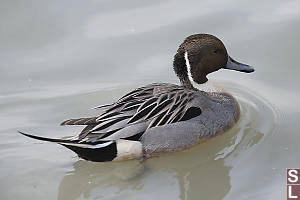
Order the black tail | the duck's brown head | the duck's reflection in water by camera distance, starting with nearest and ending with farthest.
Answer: the duck's reflection in water
the black tail
the duck's brown head

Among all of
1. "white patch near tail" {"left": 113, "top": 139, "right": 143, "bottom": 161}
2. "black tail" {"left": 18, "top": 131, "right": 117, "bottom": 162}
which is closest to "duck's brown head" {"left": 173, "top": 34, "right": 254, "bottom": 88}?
"white patch near tail" {"left": 113, "top": 139, "right": 143, "bottom": 161}

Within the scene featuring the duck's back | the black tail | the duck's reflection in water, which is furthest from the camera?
the duck's back

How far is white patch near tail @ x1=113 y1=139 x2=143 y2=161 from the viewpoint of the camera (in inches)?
226

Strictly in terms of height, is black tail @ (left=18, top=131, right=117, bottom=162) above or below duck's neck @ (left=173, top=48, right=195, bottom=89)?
below

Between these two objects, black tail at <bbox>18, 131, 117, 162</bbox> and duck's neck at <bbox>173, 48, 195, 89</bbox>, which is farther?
duck's neck at <bbox>173, 48, 195, 89</bbox>

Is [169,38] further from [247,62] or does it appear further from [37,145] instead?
[37,145]

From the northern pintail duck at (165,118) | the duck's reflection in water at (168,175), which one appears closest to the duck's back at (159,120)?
the northern pintail duck at (165,118)

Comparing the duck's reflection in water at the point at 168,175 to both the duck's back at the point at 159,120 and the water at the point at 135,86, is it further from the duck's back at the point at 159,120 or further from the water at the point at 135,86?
the duck's back at the point at 159,120

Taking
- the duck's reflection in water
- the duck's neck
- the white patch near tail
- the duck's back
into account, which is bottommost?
the duck's reflection in water

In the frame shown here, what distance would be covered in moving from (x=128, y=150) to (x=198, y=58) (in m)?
1.31

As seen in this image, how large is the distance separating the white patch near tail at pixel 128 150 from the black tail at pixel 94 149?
0.16ft

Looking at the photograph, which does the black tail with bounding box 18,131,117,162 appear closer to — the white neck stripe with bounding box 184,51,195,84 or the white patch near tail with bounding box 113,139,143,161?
the white patch near tail with bounding box 113,139,143,161

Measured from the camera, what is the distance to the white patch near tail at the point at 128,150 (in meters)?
5.74

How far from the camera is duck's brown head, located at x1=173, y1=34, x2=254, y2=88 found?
6.27m
